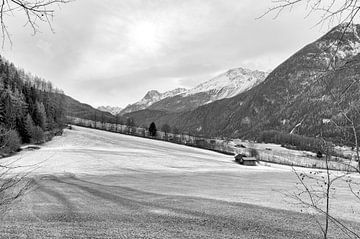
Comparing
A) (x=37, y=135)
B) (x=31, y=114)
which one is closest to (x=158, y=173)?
(x=37, y=135)

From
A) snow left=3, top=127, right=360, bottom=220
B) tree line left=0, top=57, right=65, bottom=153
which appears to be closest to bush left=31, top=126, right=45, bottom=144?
tree line left=0, top=57, right=65, bottom=153

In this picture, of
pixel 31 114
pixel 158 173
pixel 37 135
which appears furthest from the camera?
pixel 31 114

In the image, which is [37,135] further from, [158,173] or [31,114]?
[158,173]

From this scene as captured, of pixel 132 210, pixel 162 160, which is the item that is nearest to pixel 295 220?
pixel 132 210

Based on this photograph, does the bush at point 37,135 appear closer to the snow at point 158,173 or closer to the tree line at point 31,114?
the tree line at point 31,114

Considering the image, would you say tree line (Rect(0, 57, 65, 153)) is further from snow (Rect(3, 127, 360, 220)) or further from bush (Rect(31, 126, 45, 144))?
snow (Rect(3, 127, 360, 220))

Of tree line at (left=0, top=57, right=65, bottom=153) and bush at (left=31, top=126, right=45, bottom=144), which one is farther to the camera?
bush at (left=31, top=126, right=45, bottom=144)

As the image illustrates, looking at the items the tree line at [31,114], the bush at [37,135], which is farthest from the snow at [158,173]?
the tree line at [31,114]

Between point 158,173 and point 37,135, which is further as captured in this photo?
point 37,135

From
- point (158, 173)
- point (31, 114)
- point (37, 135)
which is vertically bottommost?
point (158, 173)

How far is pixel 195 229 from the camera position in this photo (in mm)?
14703

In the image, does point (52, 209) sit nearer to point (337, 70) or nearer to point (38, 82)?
point (337, 70)

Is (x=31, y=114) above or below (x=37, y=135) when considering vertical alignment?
above

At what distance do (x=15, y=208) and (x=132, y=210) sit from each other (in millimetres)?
7407
